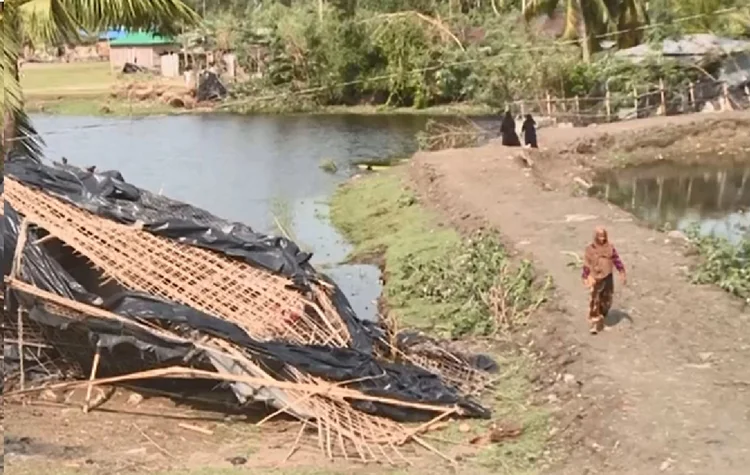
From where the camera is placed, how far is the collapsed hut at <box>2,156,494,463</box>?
30.5ft

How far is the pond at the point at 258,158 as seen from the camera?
20.2m

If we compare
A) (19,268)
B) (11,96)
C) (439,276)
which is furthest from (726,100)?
(11,96)

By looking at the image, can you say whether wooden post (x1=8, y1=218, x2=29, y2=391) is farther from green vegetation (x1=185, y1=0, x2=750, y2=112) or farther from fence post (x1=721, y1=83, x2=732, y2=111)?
fence post (x1=721, y1=83, x2=732, y2=111)

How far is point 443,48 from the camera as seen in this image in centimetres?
4403

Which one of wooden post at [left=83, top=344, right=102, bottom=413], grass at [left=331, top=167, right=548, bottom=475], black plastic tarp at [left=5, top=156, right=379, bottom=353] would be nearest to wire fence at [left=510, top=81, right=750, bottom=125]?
grass at [left=331, top=167, right=548, bottom=475]

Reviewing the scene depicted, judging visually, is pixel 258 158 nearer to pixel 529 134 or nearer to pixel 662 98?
pixel 529 134

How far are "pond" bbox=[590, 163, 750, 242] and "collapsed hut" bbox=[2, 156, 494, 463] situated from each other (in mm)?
9145

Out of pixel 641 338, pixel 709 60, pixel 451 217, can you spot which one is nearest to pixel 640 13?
pixel 709 60

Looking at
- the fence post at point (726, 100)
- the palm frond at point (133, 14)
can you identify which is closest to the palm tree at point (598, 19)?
the fence post at point (726, 100)

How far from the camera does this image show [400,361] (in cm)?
1072

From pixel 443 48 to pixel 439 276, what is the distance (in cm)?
3112

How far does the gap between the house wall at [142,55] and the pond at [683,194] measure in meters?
38.3

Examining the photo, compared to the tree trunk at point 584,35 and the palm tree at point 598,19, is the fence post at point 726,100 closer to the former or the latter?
the tree trunk at point 584,35

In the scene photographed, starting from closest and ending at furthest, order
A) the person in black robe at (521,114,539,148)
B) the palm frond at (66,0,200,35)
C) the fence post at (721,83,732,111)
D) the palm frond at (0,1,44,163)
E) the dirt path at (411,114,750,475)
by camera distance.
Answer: the dirt path at (411,114,750,475) < the palm frond at (0,1,44,163) < the palm frond at (66,0,200,35) < the person in black robe at (521,114,539,148) < the fence post at (721,83,732,111)
